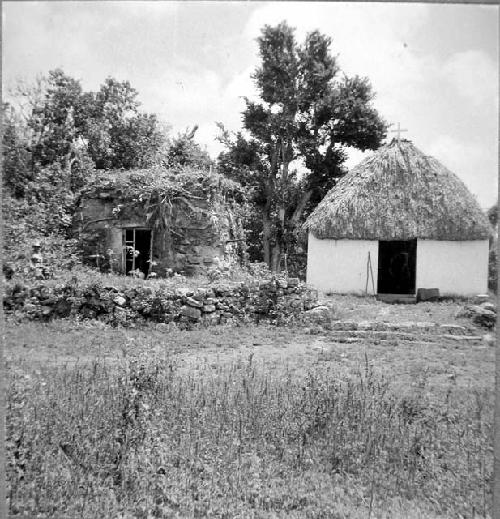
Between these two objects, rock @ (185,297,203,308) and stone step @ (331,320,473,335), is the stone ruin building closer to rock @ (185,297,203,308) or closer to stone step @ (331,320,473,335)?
rock @ (185,297,203,308)

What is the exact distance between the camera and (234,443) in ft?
7.85

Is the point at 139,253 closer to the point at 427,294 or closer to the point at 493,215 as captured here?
the point at 427,294

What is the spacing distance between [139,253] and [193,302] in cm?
46

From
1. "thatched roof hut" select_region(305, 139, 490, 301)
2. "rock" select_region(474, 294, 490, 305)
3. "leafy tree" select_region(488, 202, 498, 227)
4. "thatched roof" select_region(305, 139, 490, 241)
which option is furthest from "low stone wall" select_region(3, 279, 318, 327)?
"leafy tree" select_region(488, 202, 498, 227)

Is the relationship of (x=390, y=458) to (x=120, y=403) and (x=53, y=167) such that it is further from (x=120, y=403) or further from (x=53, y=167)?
(x=53, y=167)

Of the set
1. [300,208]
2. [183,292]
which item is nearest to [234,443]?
[183,292]

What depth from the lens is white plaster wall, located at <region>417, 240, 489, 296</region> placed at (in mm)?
2607

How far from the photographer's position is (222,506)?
2.22 m

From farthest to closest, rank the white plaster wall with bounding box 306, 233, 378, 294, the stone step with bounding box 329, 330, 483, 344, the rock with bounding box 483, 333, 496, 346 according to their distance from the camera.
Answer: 1. the white plaster wall with bounding box 306, 233, 378, 294
2. the stone step with bounding box 329, 330, 483, 344
3. the rock with bounding box 483, 333, 496, 346

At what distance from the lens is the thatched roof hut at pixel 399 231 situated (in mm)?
2740

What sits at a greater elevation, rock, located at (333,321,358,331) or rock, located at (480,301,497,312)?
rock, located at (480,301,497,312)

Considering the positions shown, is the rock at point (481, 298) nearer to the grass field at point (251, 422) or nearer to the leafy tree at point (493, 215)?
the grass field at point (251, 422)

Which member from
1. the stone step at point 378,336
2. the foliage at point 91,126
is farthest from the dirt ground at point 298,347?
the foliage at point 91,126

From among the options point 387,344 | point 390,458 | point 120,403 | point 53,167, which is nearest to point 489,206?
point 387,344
